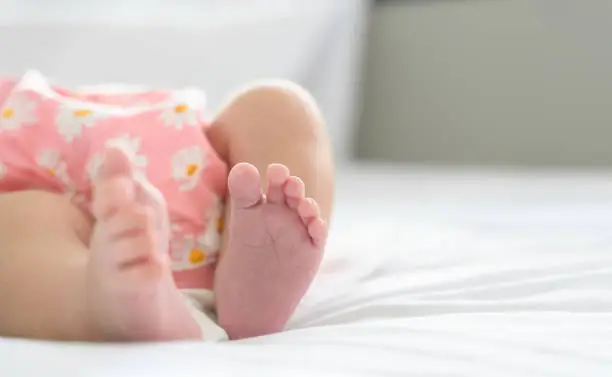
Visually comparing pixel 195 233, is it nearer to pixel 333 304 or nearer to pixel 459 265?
pixel 333 304

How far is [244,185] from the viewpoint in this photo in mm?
598

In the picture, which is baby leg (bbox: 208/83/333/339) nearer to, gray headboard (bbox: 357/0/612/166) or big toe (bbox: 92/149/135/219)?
big toe (bbox: 92/149/135/219)

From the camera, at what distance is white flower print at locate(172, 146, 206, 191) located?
0.79m

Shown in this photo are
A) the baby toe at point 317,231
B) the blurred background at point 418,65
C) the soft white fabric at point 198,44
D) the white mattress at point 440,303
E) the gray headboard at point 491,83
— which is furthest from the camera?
the gray headboard at point 491,83

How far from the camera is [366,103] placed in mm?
1815

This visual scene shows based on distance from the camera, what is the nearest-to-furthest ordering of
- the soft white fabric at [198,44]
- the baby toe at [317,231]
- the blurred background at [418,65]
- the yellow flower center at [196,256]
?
1. the baby toe at [317,231]
2. the yellow flower center at [196,256]
3. the soft white fabric at [198,44]
4. the blurred background at [418,65]

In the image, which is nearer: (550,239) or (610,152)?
(550,239)

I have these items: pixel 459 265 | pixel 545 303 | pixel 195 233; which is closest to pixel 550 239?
pixel 459 265

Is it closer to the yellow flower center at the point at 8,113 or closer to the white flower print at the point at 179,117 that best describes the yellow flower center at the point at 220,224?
the white flower print at the point at 179,117

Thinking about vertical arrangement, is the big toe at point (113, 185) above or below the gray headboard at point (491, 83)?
above

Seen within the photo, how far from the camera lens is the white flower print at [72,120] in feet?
2.61

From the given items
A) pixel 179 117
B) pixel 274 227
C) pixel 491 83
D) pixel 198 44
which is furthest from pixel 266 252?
pixel 491 83

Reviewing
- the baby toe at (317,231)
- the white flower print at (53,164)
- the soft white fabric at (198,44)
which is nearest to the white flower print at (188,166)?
the white flower print at (53,164)

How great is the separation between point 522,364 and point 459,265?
0.34 m
